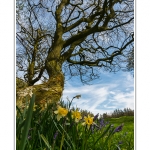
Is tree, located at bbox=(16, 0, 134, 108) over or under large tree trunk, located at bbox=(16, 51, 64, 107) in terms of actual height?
over

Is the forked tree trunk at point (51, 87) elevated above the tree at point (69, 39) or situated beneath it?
situated beneath

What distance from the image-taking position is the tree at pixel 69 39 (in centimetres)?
150

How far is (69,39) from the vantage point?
1.55 m

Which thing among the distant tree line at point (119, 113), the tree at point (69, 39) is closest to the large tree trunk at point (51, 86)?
the tree at point (69, 39)

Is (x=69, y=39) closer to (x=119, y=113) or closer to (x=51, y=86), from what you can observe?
(x=51, y=86)

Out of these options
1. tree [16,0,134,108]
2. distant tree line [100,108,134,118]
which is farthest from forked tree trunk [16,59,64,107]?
distant tree line [100,108,134,118]

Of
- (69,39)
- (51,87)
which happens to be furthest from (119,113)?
(69,39)

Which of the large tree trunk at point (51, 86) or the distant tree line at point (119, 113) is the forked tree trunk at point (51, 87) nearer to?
the large tree trunk at point (51, 86)

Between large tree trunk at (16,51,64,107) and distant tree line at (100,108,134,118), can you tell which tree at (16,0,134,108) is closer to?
large tree trunk at (16,51,64,107)

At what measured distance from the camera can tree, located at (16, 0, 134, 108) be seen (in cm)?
150
